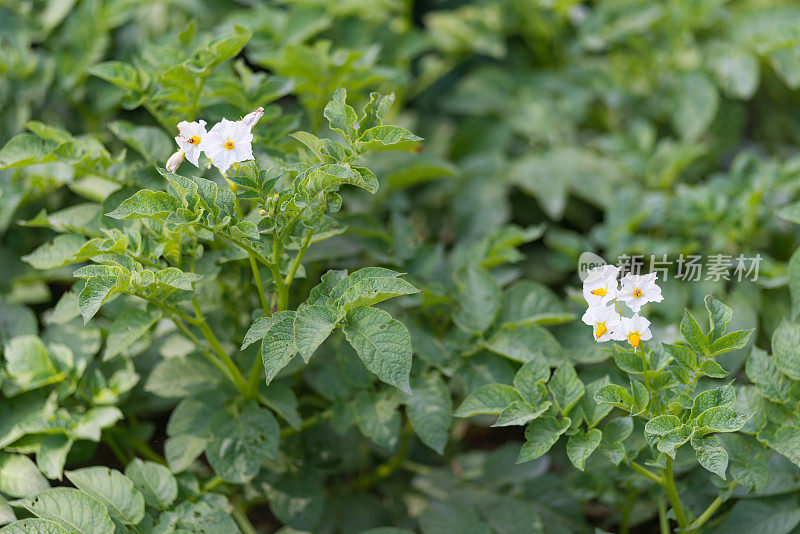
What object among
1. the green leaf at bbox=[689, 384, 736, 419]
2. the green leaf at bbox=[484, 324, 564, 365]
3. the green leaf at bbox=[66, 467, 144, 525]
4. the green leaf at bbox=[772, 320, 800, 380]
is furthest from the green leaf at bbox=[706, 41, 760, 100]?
the green leaf at bbox=[66, 467, 144, 525]

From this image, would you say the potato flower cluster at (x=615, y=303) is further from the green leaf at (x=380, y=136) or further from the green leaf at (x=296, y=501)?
the green leaf at (x=296, y=501)

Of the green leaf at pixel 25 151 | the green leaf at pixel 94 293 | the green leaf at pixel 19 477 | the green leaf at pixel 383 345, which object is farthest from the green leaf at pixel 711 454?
the green leaf at pixel 25 151

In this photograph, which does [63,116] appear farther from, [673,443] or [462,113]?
[673,443]

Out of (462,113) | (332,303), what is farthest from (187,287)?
(462,113)

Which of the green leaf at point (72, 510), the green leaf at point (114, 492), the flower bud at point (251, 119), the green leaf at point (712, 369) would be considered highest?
the flower bud at point (251, 119)

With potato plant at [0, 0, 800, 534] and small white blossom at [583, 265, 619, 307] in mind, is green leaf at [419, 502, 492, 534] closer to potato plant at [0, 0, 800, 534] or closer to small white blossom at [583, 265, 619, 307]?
potato plant at [0, 0, 800, 534]

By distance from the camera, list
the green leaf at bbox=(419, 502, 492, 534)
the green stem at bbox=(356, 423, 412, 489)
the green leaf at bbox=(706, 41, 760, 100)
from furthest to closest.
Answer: the green leaf at bbox=(706, 41, 760, 100) → the green stem at bbox=(356, 423, 412, 489) → the green leaf at bbox=(419, 502, 492, 534)

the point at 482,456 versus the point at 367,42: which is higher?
the point at 367,42

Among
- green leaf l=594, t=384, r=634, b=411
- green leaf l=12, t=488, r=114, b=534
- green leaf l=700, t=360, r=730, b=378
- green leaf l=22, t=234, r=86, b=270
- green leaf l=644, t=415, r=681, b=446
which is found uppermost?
green leaf l=22, t=234, r=86, b=270
